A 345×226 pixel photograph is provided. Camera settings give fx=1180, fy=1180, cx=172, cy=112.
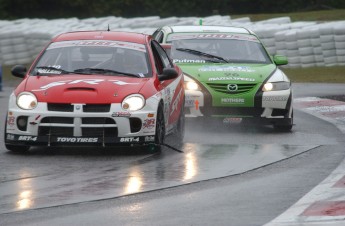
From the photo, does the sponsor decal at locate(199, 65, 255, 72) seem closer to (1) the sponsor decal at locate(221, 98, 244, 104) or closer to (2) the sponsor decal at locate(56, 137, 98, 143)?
(1) the sponsor decal at locate(221, 98, 244, 104)

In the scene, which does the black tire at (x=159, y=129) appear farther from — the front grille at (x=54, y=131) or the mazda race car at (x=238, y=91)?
the mazda race car at (x=238, y=91)

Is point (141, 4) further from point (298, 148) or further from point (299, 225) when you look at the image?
point (299, 225)

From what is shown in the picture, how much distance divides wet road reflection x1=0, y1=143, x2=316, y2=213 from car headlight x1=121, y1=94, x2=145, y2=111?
20.8 inches

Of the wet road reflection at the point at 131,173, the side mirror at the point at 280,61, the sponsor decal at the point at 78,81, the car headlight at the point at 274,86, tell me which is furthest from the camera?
the side mirror at the point at 280,61

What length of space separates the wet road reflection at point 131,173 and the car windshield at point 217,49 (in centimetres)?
322

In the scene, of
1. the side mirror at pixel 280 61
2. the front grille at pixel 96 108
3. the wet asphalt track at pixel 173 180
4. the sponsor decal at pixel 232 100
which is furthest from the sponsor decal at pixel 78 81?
the side mirror at pixel 280 61

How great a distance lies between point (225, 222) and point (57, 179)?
2.92 meters

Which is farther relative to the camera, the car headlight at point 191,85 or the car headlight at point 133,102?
the car headlight at point 191,85

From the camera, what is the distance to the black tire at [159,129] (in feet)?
41.9

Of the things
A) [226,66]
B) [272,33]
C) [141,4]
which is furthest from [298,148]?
[141,4]

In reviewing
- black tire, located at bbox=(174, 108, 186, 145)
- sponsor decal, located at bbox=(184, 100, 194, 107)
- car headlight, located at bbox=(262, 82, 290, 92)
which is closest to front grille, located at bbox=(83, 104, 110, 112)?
black tire, located at bbox=(174, 108, 186, 145)

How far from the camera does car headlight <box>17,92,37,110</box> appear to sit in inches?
495

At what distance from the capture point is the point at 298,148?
44.6 feet

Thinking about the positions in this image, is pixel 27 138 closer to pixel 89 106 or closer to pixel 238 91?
pixel 89 106
